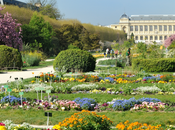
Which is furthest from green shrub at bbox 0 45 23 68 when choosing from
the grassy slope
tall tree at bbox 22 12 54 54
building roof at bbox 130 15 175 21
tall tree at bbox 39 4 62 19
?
building roof at bbox 130 15 175 21

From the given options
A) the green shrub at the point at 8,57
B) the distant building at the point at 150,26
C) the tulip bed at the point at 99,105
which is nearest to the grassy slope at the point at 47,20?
the green shrub at the point at 8,57

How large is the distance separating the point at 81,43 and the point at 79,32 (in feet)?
11.8

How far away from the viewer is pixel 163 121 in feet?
19.0

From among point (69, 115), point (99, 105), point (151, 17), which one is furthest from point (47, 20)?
point (151, 17)

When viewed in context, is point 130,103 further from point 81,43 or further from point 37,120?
point 81,43

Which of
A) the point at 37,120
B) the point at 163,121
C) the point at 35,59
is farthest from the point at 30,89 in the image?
the point at 35,59

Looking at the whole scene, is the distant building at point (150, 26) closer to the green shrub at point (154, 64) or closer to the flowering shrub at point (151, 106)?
the green shrub at point (154, 64)

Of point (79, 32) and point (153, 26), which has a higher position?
point (153, 26)

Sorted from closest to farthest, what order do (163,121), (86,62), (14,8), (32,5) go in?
1. (163,121)
2. (86,62)
3. (14,8)
4. (32,5)

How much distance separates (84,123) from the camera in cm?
454

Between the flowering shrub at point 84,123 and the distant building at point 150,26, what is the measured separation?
4450 inches

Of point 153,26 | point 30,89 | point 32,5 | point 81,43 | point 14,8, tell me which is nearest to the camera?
point 30,89

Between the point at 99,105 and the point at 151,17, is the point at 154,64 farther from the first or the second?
the point at 151,17

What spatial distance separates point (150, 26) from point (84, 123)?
117 metres
